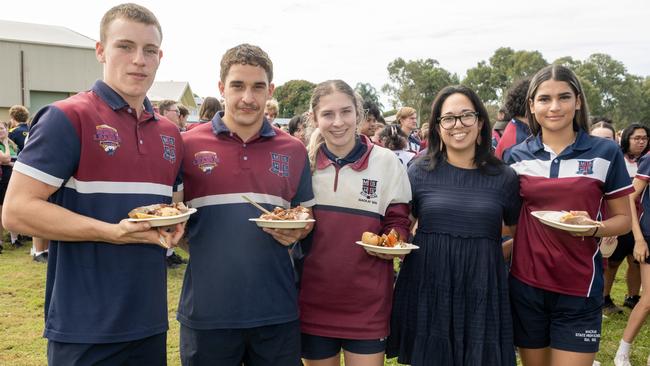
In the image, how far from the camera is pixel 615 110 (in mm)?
63906

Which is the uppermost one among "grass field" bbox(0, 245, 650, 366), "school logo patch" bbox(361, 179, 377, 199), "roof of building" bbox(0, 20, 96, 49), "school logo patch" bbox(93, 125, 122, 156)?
"roof of building" bbox(0, 20, 96, 49)

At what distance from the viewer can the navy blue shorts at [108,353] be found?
2.17 metres

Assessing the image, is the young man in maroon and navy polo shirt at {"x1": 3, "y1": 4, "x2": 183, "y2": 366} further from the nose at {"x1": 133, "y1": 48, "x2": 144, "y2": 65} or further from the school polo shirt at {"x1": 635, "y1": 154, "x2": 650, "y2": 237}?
the school polo shirt at {"x1": 635, "y1": 154, "x2": 650, "y2": 237}

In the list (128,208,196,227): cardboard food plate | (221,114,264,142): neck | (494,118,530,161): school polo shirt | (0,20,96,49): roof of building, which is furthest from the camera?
(0,20,96,49): roof of building

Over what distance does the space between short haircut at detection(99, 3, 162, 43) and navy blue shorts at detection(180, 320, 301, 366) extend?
5.63ft

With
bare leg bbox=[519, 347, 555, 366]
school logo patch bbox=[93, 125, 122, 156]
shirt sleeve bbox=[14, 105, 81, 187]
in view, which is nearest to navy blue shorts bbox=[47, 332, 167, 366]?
shirt sleeve bbox=[14, 105, 81, 187]

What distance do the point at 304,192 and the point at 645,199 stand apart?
173 inches

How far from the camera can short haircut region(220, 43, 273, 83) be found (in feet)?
9.23

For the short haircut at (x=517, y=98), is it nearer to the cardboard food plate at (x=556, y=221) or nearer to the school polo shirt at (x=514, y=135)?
the school polo shirt at (x=514, y=135)

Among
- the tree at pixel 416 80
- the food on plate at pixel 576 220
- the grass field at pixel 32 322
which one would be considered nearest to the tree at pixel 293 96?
the tree at pixel 416 80

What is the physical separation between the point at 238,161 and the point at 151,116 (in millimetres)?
555

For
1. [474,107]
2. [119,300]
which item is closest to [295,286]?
[119,300]

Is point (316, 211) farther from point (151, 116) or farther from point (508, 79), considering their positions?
point (508, 79)

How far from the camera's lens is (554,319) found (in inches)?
122
